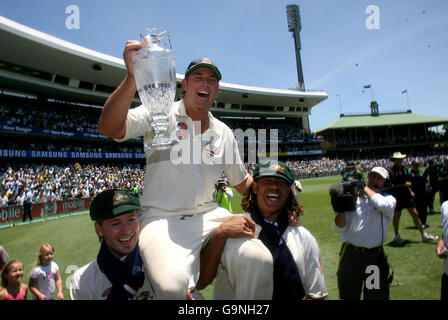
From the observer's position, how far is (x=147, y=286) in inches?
65.2

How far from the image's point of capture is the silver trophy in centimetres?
153

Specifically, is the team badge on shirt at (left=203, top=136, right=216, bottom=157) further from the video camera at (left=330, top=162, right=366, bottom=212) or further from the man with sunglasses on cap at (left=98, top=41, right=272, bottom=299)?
the video camera at (left=330, top=162, right=366, bottom=212)

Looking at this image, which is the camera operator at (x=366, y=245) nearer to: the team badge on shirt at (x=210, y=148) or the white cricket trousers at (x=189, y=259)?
the team badge on shirt at (x=210, y=148)

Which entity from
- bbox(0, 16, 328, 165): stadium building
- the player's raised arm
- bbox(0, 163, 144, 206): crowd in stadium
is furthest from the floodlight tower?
the player's raised arm

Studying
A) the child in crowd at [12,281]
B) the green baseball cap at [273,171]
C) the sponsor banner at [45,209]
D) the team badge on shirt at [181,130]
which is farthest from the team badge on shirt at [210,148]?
the sponsor banner at [45,209]

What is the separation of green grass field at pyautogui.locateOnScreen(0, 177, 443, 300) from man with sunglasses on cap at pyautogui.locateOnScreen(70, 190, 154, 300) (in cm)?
155

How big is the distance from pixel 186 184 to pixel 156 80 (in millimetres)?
660

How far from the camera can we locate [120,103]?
4.99 feet

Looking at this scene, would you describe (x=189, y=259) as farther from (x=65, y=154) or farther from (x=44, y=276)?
(x=65, y=154)

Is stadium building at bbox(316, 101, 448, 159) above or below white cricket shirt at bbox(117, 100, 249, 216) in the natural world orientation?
above

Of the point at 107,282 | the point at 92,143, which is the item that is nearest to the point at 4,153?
the point at 92,143

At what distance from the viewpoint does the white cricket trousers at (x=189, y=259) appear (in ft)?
4.46
